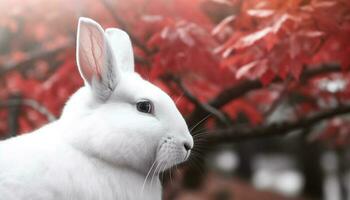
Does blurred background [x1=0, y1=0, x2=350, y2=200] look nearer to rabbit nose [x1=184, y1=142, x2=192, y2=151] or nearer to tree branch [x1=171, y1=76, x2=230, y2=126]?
tree branch [x1=171, y1=76, x2=230, y2=126]

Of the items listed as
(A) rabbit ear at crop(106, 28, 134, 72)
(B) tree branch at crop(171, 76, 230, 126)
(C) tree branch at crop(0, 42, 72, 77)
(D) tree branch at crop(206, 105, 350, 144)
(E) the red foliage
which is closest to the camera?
(A) rabbit ear at crop(106, 28, 134, 72)

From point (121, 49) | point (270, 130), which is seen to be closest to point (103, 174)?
point (121, 49)

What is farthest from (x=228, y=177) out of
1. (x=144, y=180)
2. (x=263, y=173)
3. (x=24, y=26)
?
(x=144, y=180)

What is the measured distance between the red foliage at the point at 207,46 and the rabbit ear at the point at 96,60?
0.84m

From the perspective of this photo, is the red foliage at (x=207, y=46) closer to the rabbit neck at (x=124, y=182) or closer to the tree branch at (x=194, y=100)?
the tree branch at (x=194, y=100)

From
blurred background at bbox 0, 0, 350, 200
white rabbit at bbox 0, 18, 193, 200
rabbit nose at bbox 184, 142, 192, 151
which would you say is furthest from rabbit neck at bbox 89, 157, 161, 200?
blurred background at bbox 0, 0, 350, 200

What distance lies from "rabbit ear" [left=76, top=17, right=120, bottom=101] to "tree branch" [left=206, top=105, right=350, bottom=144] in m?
1.28

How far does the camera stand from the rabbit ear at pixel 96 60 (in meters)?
1.56

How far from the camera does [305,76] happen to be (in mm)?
2922

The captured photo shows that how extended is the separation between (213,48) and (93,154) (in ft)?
4.18

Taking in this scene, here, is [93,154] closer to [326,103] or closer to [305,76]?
[305,76]

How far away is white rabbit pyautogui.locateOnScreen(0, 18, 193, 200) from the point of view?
5.01 ft

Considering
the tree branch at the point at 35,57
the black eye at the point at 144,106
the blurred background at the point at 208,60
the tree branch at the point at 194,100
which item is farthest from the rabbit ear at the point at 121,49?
the tree branch at the point at 35,57

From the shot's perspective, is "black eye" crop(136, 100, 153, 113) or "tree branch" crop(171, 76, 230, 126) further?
"tree branch" crop(171, 76, 230, 126)
